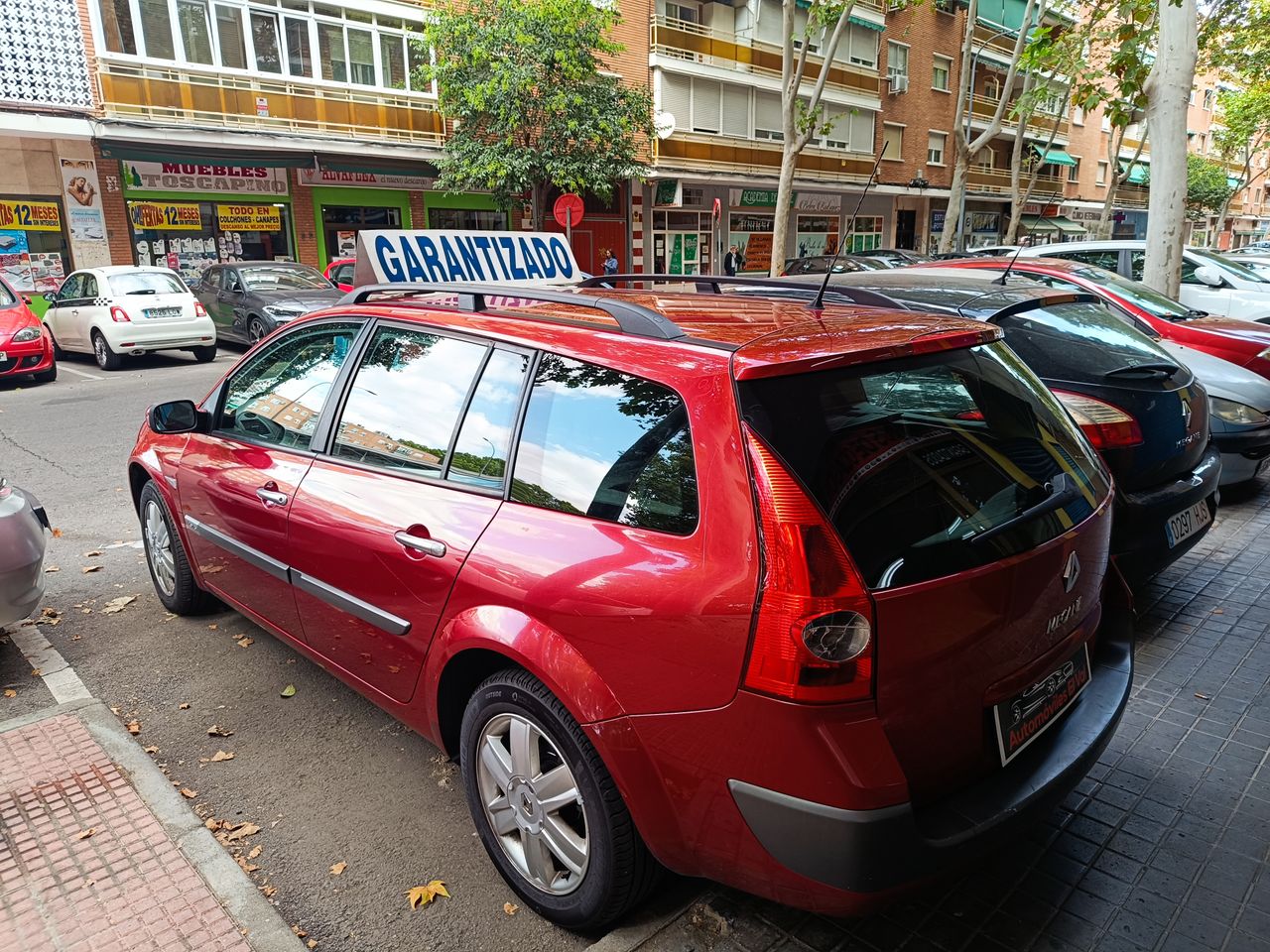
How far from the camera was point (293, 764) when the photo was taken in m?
3.19

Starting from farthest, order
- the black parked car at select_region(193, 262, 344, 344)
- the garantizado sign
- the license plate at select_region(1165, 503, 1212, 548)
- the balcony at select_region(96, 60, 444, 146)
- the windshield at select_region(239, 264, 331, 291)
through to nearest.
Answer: the garantizado sign < the balcony at select_region(96, 60, 444, 146) < the windshield at select_region(239, 264, 331, 291) < the black parked car at select_region(193, 262, 344, 344) < the license plate at select_region(1165, 503, 1212, 548)

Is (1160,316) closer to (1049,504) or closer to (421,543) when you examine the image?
(1049,504)

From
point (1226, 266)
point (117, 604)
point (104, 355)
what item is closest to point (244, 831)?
point (117, 604)

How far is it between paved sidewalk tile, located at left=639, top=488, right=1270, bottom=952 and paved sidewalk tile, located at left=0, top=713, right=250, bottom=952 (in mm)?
1338

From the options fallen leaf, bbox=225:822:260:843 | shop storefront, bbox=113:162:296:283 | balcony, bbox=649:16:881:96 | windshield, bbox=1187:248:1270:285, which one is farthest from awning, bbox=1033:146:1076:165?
fallen leaf, bbox=225:822:260:843

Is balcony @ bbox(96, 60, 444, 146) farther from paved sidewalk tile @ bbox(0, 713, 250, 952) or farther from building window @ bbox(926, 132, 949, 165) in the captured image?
building window @ bbox(926, 132, 949, 165)

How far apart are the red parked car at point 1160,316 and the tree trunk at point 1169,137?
1.92m

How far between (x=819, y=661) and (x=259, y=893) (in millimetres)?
1865

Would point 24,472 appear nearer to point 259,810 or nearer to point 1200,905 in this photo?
point 259,810

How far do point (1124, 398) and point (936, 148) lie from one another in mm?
36182

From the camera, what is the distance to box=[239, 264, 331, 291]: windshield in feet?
47.3

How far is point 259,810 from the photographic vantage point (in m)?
2.94

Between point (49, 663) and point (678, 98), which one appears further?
point (678, 98)

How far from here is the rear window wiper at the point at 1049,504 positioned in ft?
6.73
